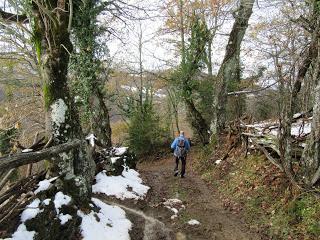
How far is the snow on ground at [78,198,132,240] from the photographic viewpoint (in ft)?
22.8

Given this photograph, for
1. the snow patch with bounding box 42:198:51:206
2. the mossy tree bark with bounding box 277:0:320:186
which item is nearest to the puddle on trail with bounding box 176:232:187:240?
the mossy tree bark with bounding box 277:0:320:186

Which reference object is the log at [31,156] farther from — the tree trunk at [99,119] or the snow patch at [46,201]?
the tree trunk at [99,119]

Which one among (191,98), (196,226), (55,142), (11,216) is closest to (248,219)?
(196,226)

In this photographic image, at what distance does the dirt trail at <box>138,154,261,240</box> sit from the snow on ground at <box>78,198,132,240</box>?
3.59ft

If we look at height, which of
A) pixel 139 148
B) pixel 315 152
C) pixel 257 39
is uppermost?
pixel 257 39

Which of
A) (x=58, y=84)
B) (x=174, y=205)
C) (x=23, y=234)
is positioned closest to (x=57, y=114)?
(x=58, y=84)

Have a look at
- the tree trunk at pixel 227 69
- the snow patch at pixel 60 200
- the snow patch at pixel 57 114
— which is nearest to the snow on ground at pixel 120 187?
the snow patch at pixel 60 200

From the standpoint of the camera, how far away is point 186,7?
22.6 metres

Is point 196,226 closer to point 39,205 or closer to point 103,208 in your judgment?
point 103,208

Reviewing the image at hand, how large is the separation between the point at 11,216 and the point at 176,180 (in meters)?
8.10

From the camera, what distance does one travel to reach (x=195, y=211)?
9562mm

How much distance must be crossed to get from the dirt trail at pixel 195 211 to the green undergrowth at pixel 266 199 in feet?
1.13

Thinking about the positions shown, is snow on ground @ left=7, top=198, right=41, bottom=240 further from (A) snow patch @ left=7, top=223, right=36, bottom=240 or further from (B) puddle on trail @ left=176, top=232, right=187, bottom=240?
(B) puddle on trail @ left=176, top=232, right=187, bottom=240

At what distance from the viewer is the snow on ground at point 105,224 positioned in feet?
22.8
